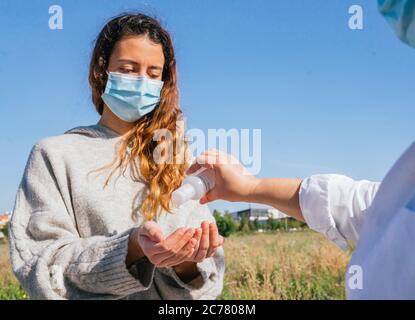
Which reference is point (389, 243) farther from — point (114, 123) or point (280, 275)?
point (280, 275)

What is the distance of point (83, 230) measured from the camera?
6.59 ft

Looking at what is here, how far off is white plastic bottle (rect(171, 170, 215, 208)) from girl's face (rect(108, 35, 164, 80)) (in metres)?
0.82

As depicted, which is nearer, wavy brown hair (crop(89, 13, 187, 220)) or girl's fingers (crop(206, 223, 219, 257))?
girl's fingers (crop(206, 223, 219, 257))

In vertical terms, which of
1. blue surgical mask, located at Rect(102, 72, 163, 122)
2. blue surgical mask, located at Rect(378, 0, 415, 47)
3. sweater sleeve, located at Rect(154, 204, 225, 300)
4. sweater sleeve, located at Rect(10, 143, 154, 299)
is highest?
blue surgical mask, located at Rect(378, 0, 415, 47)

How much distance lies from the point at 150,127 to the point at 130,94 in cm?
15

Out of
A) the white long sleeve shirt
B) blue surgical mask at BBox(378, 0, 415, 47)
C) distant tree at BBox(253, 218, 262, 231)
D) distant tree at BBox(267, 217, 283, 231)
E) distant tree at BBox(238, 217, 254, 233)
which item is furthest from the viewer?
distant tree at BBox(253, 218, 262, 231)

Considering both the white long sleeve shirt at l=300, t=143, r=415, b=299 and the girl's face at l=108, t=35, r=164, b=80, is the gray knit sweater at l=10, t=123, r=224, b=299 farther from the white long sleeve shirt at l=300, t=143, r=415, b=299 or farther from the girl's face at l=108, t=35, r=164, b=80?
the white long sleeve shirt at l=300, t=143, r=415, b=299

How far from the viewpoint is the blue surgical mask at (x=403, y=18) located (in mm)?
890

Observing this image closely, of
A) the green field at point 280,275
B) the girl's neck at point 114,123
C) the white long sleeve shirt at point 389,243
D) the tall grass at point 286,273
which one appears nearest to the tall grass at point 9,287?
the green field at point 280,275

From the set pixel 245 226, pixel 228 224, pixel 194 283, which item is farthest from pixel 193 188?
pixel 228 224

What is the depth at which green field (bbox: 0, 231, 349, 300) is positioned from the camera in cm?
526

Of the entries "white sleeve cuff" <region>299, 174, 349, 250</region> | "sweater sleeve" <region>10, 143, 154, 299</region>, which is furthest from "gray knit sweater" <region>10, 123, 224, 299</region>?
"white sleeve cuff" <region>299, 174, 349, 250</region>

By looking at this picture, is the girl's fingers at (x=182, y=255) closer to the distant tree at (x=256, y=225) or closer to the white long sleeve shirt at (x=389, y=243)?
the white long sleeve shirt at (x=389, y=243)
